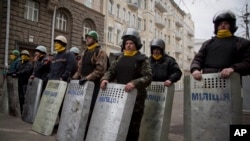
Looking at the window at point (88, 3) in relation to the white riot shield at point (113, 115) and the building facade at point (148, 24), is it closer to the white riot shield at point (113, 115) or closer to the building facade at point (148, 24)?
the building facade at point (148, 24)

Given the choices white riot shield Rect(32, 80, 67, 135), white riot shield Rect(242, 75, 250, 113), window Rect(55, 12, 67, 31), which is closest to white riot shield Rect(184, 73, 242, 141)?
white riot shield Rect(32, 80, 67, 135)

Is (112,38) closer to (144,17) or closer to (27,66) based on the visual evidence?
(144,17)

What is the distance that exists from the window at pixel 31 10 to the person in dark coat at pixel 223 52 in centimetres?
1498

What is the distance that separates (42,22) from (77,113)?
47.8ft

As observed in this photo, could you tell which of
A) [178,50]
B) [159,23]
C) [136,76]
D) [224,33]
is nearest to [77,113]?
[136,76]

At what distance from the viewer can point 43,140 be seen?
4312 mm

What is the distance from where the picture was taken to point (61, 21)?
61.6ft

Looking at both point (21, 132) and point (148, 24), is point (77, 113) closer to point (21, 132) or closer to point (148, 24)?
point (21, 132)

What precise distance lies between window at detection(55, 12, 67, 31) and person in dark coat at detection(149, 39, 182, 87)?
15310mm

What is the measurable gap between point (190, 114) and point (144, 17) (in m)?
31.3

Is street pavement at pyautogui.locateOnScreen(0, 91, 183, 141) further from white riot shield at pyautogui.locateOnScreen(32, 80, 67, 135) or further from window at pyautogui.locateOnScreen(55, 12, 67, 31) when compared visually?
window at pyautogui.locateOnScreen(55, 12, 67, 31)

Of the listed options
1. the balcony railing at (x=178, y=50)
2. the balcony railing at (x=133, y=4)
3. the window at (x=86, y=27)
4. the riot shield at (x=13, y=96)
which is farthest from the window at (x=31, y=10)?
the balcony railing at (x=178, y=50)

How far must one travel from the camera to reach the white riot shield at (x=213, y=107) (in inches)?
104

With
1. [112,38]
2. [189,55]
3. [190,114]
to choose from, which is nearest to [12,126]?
[190,114]
